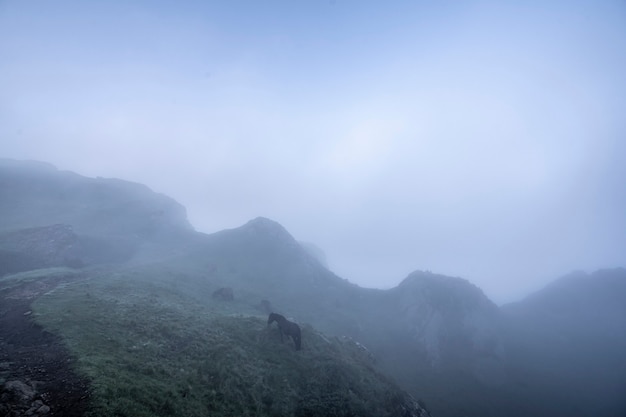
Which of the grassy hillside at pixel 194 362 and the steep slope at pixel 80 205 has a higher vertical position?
the steep slope at pixel 80 205

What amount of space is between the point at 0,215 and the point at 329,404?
8156 cm

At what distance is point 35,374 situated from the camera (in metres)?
14.3

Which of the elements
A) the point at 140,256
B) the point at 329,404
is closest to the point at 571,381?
the point at 329,404

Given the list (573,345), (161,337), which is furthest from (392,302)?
(161,337)

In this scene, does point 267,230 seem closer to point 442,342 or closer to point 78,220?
point 78,220

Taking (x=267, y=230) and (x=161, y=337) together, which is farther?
(x=267, y=230)

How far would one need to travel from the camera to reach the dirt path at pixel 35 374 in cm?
1191

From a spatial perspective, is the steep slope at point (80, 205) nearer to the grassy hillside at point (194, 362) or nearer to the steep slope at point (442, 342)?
the grassy hillside at point (194, 362)

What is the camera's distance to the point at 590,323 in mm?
67875

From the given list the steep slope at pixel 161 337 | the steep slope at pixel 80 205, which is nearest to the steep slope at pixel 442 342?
the steep slope at pixel 161 337

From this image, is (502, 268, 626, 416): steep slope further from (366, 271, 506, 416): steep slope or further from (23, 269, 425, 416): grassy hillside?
(23, 269, 425, 416): grassy hillside

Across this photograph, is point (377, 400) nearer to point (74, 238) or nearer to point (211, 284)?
point (211, 284)

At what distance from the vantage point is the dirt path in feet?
39.1

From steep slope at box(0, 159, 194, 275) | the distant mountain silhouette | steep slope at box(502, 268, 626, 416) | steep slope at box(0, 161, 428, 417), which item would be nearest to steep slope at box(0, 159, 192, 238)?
steep slope at box(0, 159, 194, 275)
